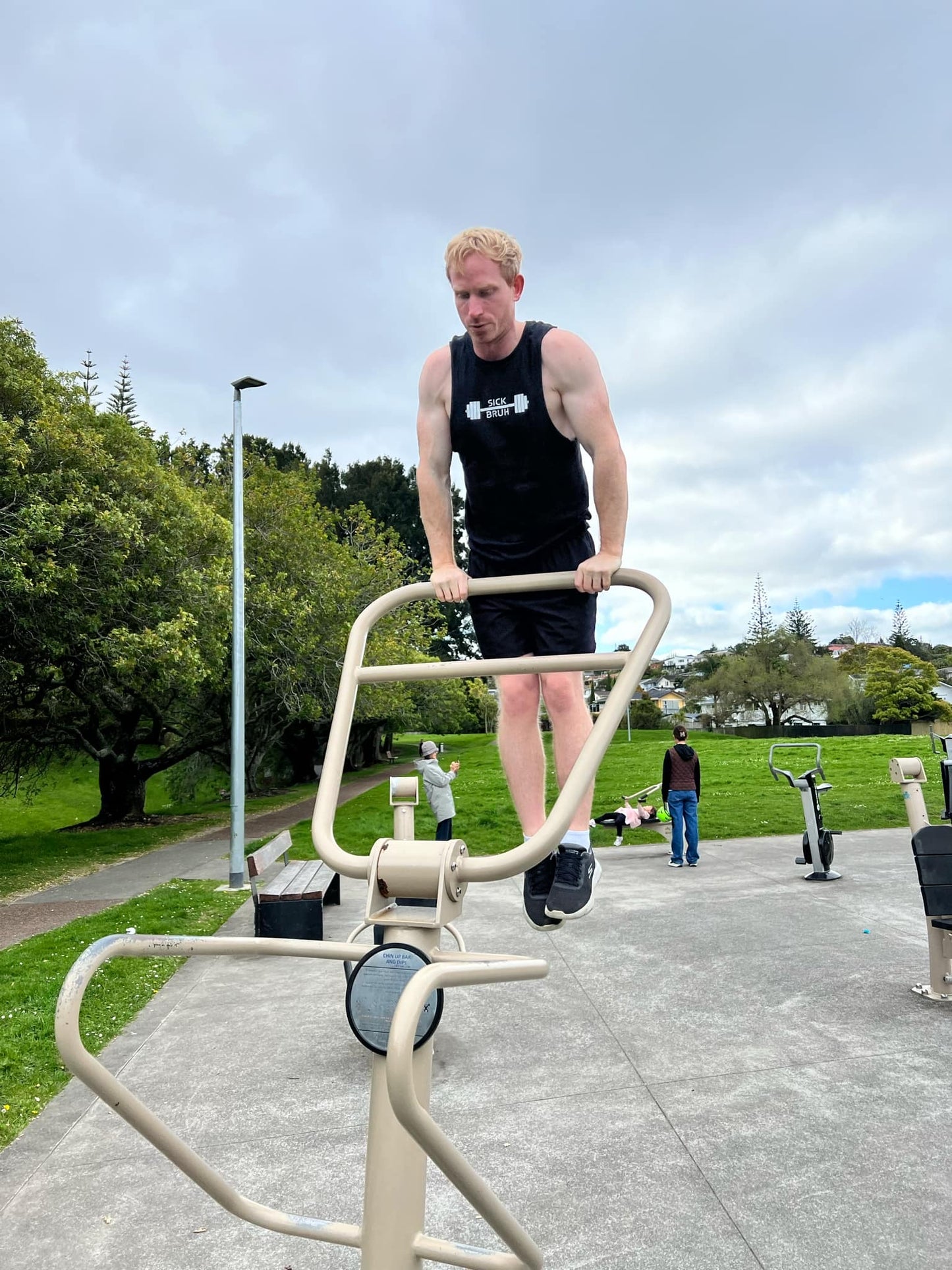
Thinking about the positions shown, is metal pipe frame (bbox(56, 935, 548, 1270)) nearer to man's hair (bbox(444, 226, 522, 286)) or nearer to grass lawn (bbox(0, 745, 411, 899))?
man's hair (bbox(444, 226, 522, 286))

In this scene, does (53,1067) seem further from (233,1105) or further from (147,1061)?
(233,1105)

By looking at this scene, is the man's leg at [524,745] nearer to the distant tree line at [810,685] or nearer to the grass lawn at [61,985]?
the grass lawn at [61,985]

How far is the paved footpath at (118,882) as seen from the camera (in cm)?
925

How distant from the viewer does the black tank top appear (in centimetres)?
217

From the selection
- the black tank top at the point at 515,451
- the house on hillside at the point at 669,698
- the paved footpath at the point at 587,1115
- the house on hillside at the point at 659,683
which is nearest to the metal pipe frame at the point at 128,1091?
the black tank top at the point at 515,451

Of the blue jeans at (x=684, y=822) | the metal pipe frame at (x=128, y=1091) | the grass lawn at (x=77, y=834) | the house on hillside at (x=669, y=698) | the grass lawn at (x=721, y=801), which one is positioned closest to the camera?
the metal pipe frame at (x=128, y=1091)

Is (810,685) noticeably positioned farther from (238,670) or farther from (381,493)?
(238,670)

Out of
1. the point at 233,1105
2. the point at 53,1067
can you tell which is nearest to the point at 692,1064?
the point at 233,1105

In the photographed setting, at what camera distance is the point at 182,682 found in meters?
13.6

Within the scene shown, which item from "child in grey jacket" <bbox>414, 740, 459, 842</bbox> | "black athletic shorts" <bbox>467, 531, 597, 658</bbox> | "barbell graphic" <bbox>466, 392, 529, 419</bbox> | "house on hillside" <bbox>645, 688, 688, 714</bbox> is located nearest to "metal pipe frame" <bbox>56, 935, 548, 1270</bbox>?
"black athletic shorts" <bbox>467, 531, 597, 658</bbox>

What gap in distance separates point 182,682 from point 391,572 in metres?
10.7

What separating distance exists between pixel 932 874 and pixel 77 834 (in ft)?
53.1

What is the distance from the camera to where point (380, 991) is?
4.62 feet

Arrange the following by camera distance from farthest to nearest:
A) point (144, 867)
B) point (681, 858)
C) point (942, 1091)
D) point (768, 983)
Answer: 1. point (144, 867)
2. point (681, 858)
3. point (768, 983)
4. point (942, 1091)
